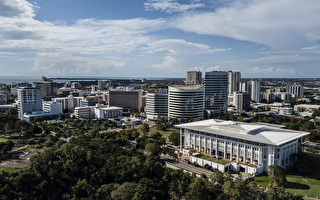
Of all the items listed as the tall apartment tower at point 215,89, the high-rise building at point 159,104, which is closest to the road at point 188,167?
the high-rise building at point 159,104

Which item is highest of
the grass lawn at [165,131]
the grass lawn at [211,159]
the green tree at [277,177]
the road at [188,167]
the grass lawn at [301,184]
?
the green tree at [277,177]

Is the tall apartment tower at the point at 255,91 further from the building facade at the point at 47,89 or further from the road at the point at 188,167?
the building facade at the point at 47,89

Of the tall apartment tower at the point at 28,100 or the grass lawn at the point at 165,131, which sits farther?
the tall apartment tower at the point at 28,100

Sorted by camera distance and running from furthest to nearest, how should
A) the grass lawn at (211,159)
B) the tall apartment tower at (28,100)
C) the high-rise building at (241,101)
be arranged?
the high-rise building at (241,101) < the tall apartment tower at (28,100) < the grass lawn at (211,159)

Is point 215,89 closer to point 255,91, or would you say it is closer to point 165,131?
point 165,131

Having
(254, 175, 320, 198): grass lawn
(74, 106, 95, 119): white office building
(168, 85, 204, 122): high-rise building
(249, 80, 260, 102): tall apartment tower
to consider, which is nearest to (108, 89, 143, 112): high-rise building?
(74, 106, 95, 119): white office building

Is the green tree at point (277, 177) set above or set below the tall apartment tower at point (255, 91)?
below

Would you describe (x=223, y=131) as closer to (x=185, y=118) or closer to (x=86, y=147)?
(x=86, y=147)
